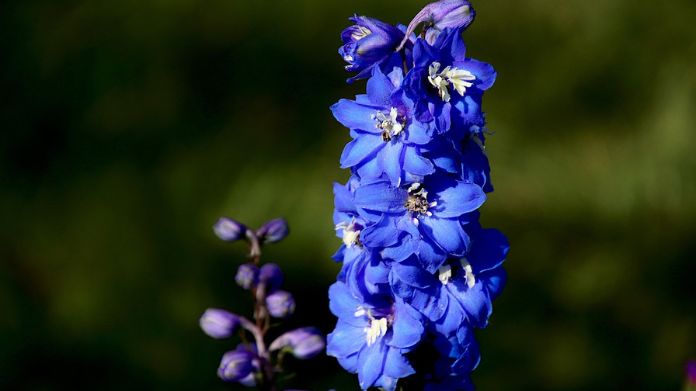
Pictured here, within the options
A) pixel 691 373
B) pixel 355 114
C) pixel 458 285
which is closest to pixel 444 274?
pixel 458 285

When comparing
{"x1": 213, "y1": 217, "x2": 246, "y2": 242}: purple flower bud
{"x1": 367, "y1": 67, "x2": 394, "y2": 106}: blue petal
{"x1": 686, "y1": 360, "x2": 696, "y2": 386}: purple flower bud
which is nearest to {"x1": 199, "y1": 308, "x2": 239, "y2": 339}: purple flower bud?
{"x1": 213, "y1": 217, "x2": 246, "y2": 242}: purple flower bud

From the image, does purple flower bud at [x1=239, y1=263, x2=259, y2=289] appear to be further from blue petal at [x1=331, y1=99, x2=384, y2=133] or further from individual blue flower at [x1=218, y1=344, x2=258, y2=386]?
blue petal at [x1=331, y1=99, x2=384, y2=133]

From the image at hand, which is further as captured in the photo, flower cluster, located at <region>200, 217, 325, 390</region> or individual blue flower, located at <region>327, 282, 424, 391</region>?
flower cluster, located at <region>200, 217, 325, 390</region>

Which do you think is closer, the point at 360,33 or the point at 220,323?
the point at 360,33

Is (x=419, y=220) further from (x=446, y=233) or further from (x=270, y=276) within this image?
(x=270, y=276)

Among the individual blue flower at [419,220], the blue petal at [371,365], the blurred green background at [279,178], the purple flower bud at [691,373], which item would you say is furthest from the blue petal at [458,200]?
the blurred green background at [279,178]
